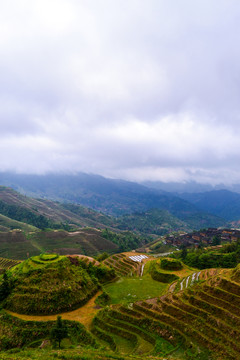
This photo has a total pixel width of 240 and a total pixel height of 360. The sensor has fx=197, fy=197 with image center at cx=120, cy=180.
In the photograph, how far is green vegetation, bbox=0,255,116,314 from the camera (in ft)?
110

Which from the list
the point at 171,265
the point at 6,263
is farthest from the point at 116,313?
the point at 6,263

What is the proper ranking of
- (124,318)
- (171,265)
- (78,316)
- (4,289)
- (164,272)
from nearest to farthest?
(124,318)
(78,316)
(4,289)
(164,272)
(171,265)

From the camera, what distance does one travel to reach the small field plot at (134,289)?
38.7 m

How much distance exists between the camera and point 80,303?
36.3m

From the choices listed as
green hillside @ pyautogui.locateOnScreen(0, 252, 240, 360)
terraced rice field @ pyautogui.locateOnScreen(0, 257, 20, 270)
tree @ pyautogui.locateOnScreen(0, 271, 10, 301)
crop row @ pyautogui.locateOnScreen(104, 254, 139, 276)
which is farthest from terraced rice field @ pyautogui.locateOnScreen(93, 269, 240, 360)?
terraced rice field @ pyautogui.locateOnScreen(0, 257, 20, 270)

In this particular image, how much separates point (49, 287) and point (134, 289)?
1809 cm

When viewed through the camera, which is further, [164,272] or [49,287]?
[164,272]

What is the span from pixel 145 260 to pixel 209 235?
78.5 meters

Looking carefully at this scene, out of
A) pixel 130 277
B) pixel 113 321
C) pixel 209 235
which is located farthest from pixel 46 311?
pixel 209 235

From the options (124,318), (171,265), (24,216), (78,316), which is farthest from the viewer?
(24,216)

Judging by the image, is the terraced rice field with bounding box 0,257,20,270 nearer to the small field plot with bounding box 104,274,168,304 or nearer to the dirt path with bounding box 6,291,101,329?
the dirt path with bounding box 6,291,101,329

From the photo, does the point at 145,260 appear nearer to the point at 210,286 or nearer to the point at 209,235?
the point at 210,286

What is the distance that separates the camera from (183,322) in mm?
25688

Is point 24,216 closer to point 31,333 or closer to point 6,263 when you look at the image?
point 6,263
